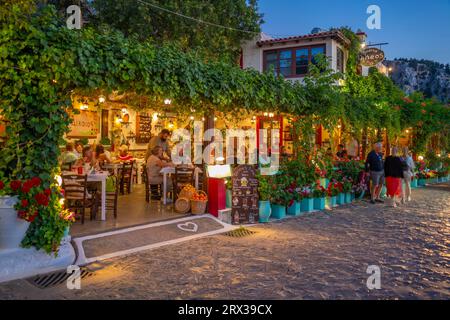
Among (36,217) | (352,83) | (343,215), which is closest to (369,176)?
(343,215)

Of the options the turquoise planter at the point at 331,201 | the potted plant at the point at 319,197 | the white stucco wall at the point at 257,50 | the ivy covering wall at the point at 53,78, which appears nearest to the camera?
the ivy covering wall at the point at 53,78

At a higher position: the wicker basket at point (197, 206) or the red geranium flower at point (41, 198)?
the red geranium flower at point (41, 198)

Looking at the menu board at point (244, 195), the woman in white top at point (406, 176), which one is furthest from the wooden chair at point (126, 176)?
the woman in white top at point (406, 176)

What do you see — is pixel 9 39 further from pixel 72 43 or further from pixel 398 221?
pixel 398 221

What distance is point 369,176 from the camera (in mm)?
13562

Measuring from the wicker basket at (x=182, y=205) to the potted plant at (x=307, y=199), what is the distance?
11.2 feet

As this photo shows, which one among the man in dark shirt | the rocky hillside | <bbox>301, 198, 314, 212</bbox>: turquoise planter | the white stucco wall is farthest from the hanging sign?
the rocky hillside

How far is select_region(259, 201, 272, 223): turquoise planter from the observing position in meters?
9.48

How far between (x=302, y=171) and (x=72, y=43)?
7.02m

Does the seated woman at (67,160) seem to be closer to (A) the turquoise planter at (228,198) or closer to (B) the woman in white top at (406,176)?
(A) the turquoise planter at (228,198)

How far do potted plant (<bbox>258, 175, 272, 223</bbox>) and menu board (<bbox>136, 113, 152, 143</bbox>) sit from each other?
883 centimetres

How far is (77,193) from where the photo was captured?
311 inches

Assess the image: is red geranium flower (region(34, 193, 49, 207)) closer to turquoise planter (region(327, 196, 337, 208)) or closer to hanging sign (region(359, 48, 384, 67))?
turquoise planter (region(327, 196, 337, 208))

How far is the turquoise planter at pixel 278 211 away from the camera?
32.6 ft
